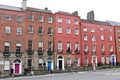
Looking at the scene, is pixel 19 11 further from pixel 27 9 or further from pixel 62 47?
pixel 62 47

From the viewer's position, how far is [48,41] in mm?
50688

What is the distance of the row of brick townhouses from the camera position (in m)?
46.1

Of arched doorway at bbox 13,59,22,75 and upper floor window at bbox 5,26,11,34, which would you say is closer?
arched doorway at bbox 13,59,22,75

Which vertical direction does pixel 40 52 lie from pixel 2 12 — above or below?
below

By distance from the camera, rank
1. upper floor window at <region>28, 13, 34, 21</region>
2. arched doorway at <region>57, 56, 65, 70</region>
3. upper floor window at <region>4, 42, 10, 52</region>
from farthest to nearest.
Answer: arched doorway at <region>57, 56, 65, 70</region>
upper floor window at <region>28, 13, 34, 21</region>
upper floor window at <region>4, 42, 10, 52</region>

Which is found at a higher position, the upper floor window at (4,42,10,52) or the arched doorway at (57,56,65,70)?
the upper floor window at (4,42,10,52)

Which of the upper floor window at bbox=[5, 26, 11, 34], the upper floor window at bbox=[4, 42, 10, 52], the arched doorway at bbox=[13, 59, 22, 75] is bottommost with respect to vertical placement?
the arched doorway at bbox=[13, 59, 22, 75]

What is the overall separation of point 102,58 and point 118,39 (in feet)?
28.7

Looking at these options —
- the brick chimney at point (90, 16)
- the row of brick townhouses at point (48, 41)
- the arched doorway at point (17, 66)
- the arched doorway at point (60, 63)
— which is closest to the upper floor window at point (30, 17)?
the row of brick townhouses at point (48, 41)

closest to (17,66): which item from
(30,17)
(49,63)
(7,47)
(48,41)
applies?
(7,47)

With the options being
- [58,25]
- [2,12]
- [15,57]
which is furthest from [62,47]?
[2,12]

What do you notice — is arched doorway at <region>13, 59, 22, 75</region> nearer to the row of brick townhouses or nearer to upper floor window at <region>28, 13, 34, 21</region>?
the row of brick townhouses

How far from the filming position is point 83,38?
56844 millimetres

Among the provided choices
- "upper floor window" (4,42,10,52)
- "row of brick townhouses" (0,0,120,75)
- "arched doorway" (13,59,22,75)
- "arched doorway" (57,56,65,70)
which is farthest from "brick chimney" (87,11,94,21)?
"upper floor window" (4,42,10,52)
